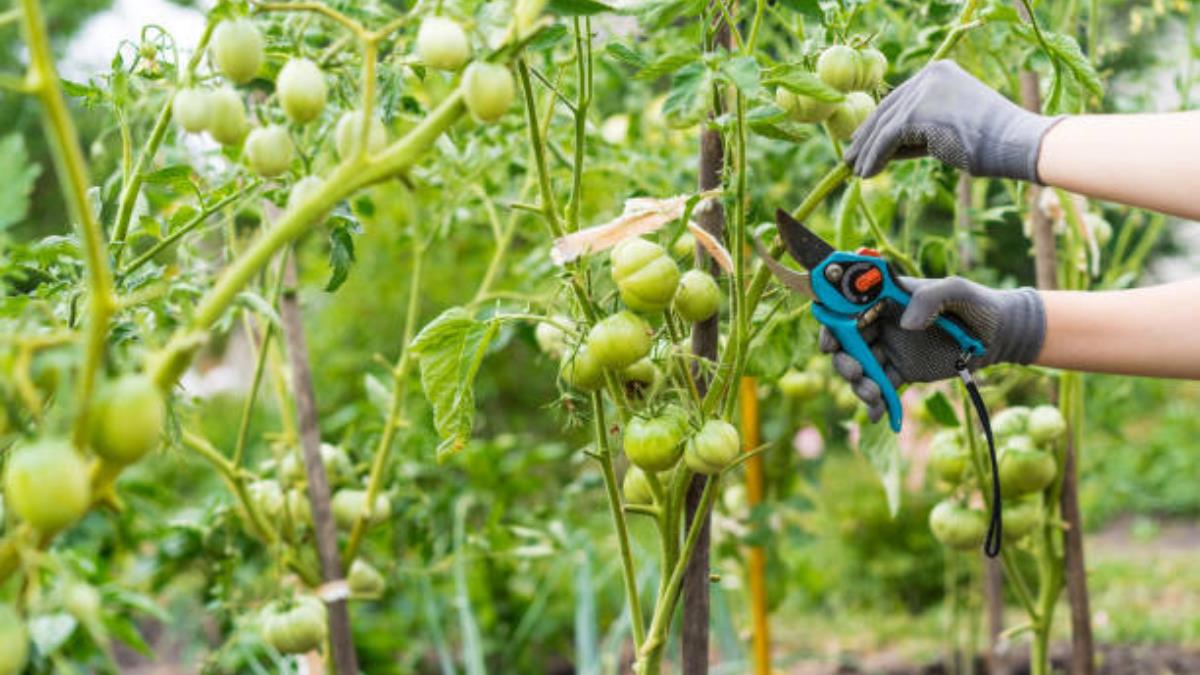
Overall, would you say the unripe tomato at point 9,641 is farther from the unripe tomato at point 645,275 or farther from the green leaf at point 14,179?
the green leaf at point 14,179

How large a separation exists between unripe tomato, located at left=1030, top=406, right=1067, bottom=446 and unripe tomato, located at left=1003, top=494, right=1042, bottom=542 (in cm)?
9

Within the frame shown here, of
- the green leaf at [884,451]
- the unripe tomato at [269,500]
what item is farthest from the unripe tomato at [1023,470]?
the unripe tomato at [269,500]

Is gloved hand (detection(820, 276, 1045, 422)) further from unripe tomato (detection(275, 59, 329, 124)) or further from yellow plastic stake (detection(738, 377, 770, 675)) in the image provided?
yellow plastic stake (detection(738, 377, 770, 675))

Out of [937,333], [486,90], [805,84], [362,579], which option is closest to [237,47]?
[486,90]

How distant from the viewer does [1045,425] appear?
1399 millimetres

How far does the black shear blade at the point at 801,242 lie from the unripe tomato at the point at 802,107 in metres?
0.09

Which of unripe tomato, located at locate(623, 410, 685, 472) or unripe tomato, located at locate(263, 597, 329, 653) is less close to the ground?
unripe tomato, located at locate(623, 410, 685, 472)

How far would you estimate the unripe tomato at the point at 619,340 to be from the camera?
2.77ft

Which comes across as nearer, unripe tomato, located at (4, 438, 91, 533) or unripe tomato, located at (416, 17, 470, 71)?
unripe tomato, located at (4, 438, 91, 533)

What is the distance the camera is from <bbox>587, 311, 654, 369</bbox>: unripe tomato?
844 millimetres

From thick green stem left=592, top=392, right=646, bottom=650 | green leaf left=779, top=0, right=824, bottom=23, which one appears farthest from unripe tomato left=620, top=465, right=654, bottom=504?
green leaf left=779, top=0, right=824, bottom=23

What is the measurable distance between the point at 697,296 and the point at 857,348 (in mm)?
216

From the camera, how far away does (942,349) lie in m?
1.14

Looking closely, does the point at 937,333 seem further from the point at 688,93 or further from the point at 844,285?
the point at 688,93
